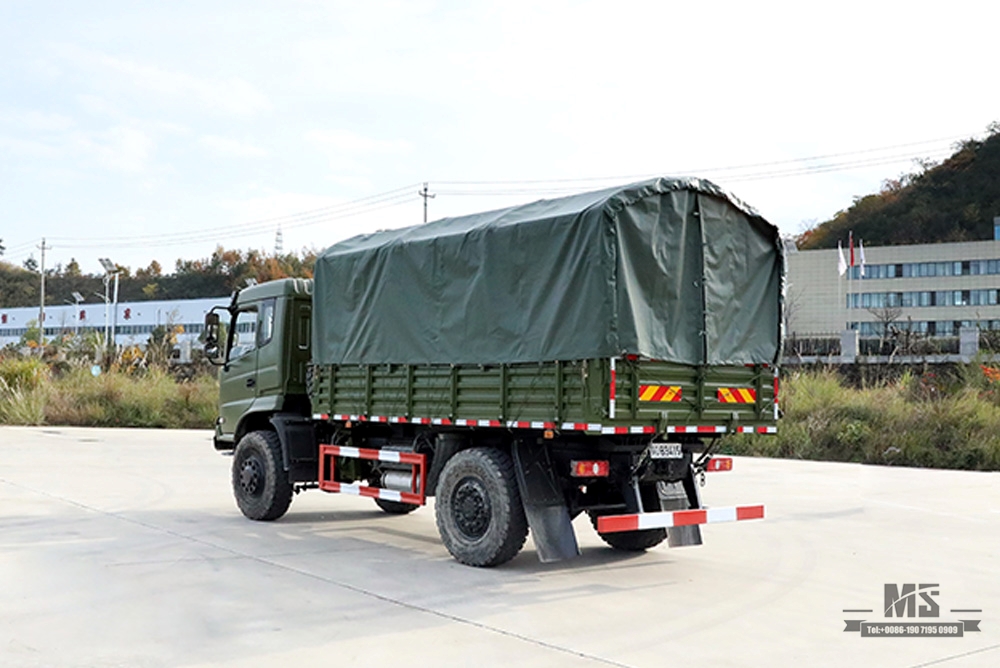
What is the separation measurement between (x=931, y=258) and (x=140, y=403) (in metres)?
65.0

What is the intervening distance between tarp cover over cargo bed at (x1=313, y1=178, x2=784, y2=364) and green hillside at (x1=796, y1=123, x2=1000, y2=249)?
83540 millimetres

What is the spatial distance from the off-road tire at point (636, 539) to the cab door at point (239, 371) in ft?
15.6

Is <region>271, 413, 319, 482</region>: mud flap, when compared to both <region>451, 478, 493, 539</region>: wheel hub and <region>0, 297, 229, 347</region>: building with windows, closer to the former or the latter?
<region>451, 478, 493, 539</region>: wheel hub

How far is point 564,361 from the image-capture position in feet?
28.7

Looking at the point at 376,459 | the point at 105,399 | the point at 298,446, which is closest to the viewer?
the point at 376,459

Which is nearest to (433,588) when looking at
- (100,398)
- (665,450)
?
(665,450)

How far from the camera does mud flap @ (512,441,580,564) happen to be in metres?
8.69

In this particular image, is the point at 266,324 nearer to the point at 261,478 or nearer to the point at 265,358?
the point at 265,358

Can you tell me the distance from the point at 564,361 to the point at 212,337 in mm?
5758

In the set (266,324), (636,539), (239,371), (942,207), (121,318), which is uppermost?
(942,207)

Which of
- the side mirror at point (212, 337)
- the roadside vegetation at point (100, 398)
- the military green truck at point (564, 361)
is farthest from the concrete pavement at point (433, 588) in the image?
the roadside vegetation at point (100, 398)

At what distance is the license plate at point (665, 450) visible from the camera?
880 centimetres

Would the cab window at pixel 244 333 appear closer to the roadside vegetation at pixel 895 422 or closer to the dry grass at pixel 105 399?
the roadside vegetation at pixel 895 422

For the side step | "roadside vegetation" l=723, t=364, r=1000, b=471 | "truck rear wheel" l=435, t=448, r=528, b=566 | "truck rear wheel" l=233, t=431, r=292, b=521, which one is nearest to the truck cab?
"truck rear wheel" l=233, t=431, r=292, b=521
